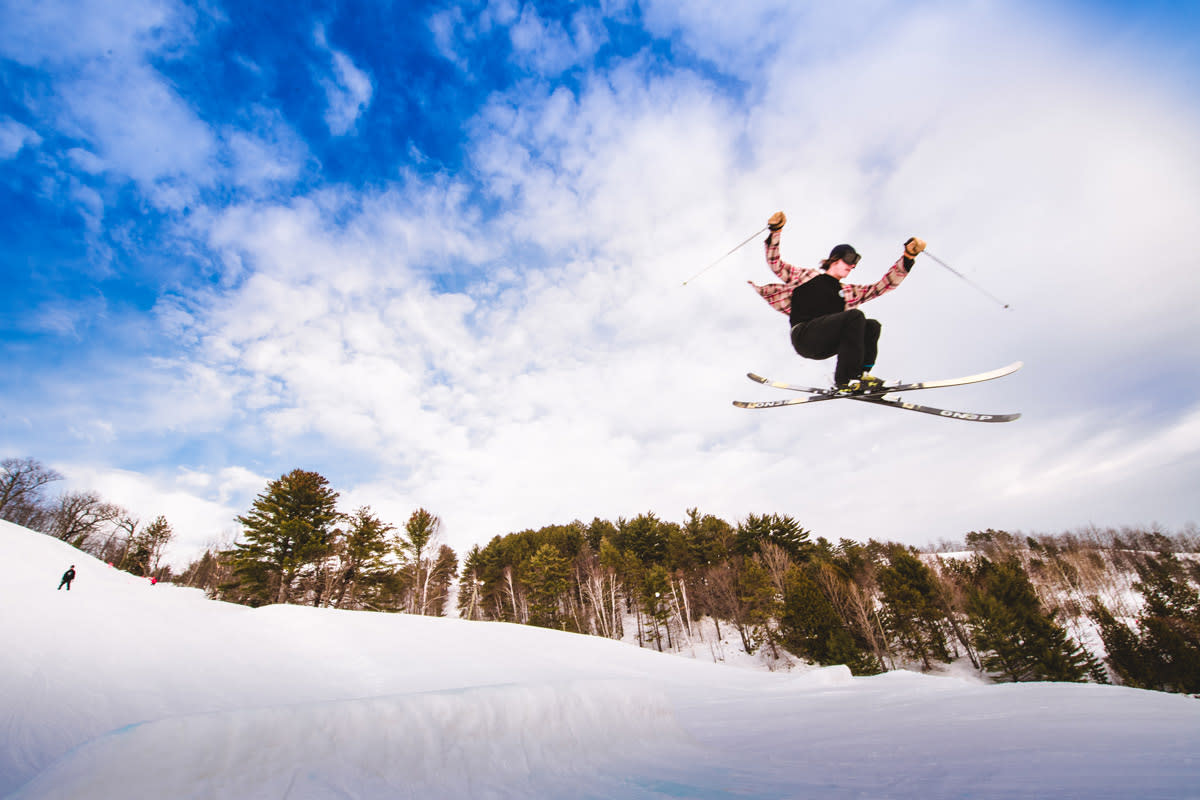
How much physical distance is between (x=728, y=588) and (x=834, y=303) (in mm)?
30992

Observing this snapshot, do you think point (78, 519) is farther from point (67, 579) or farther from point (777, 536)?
point (777, 536)

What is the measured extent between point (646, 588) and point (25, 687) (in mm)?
30549

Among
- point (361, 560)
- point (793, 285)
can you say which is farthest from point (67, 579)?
point (793, 285)

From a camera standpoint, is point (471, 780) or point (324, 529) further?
point (324, 529)

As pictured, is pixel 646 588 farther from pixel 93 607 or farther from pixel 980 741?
pixel 980 741

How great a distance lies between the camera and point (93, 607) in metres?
13.5

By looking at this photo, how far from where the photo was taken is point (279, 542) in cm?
2522

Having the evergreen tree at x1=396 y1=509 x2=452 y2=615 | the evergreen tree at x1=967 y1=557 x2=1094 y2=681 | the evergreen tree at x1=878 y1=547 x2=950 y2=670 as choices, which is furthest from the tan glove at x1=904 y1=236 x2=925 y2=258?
the evergreen tree at x1=396 y1=509 x2=452 y2=615

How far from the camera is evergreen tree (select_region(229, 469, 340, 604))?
82.0ft

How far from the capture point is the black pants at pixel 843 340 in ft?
15.9

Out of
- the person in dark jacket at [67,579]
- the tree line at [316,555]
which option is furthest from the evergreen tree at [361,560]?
the person in dark jacket at [67,579]

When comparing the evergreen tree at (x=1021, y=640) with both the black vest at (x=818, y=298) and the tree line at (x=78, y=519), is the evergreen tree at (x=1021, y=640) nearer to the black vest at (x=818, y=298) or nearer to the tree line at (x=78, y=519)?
the black vest at (x=818, y=298)

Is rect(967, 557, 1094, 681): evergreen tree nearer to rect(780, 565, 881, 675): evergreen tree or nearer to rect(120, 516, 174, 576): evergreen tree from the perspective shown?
rect(780, 565, 881, 675): evergreen tree

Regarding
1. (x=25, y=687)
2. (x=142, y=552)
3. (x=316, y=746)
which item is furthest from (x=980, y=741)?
(x=142, y=552)
